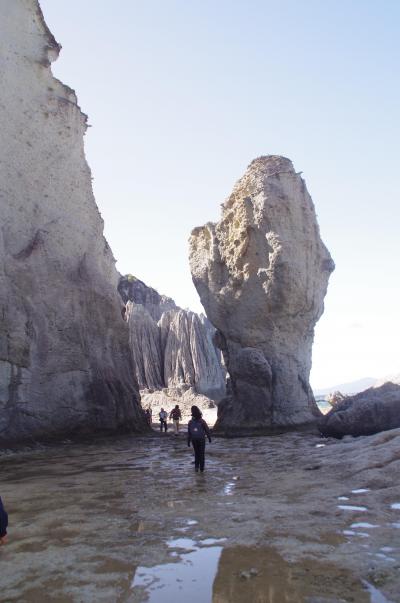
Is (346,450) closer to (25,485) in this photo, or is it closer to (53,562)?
(25,485)

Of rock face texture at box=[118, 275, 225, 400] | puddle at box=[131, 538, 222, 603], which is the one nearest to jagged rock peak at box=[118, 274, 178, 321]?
rock face texture at box=[118, 275, 225, 400]

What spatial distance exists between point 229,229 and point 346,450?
13.3m

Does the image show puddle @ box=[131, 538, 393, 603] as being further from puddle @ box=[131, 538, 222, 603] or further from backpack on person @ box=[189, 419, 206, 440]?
backpack on person @ box=[189, 419, 206, 440]

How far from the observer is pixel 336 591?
342 centimetres

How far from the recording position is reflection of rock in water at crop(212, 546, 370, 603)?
133 inches

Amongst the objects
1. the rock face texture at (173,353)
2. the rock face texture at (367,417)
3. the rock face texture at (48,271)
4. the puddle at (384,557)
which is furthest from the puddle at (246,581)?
the rock face texture at (173,353)

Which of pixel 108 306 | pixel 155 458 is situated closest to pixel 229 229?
pixel 108 306

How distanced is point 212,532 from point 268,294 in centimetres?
1503

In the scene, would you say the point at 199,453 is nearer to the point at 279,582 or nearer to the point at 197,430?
the point at 197,430

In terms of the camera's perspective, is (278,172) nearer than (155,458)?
No

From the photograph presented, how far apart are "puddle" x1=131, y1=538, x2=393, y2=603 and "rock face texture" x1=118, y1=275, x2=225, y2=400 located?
32358 mm

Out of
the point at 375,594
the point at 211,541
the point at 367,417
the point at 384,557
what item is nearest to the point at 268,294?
the point at 367,417

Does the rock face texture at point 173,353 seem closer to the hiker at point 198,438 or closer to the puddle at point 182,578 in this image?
the hiker at point 198,438

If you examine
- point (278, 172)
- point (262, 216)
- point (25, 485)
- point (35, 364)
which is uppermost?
point (278, 172)
